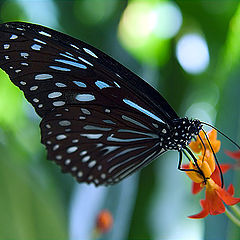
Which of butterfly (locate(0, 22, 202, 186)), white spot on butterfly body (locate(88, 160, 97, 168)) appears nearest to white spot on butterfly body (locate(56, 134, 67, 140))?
butterfly (locate(0, 22, 202, 186))

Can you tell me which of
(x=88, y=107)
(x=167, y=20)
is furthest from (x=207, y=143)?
(x=167, y=20)

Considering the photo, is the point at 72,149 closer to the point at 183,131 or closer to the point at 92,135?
the point at 92,135

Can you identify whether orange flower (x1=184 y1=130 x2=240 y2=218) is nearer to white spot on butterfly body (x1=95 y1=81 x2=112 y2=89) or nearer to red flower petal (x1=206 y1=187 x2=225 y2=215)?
red flower petal (x1=206 y1=187 x2=225 y2=215)

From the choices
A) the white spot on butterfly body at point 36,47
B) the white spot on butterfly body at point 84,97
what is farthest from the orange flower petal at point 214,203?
the white spot on butterfly body at point 36,47

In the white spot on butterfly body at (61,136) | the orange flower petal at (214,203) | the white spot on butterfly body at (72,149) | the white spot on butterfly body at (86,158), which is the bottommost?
the orange flower petal at (214,203)

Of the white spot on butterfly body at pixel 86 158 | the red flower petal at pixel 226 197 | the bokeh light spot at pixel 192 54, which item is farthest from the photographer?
the bokeh light spot at pixel 192 54

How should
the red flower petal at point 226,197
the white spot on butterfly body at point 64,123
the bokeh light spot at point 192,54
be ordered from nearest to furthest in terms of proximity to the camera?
the red flower petal at point 226,197 → the white spot on butterfly body at point 64,123 → the bokeh light spot at point 192,54

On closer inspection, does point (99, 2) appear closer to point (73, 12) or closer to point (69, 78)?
point (73, 12)

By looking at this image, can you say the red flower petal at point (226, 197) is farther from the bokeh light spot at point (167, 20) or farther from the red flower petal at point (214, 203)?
the bokeh light spot at point (167, 20)
